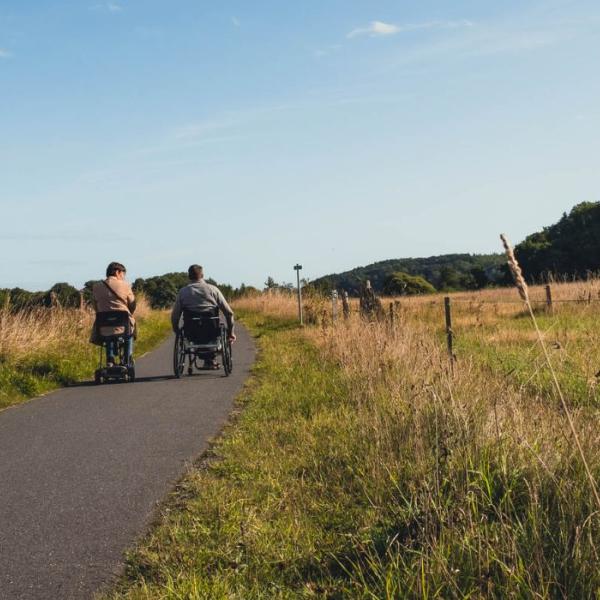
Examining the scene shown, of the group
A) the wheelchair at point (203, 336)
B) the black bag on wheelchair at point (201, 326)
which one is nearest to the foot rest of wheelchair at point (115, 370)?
the wheelchair at point (203, 336)

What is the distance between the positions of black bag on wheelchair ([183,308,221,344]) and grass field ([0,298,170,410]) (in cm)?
213

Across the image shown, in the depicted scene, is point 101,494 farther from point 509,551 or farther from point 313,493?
point 509,551

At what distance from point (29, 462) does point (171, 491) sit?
1.73 meters

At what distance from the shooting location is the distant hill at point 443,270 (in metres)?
71.8

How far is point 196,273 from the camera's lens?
39.9ft

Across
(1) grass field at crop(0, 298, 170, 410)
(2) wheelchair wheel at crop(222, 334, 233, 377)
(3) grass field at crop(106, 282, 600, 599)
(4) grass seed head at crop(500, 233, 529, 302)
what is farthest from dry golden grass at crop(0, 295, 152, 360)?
(4) grass seed head at crop(500, 233, 529, 302)

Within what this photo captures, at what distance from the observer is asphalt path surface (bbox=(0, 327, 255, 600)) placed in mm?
3668

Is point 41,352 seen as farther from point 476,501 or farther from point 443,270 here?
point 443,270

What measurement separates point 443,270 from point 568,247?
18766 millimetres

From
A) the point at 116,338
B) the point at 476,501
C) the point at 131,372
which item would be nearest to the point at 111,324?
→ the point at 116,338

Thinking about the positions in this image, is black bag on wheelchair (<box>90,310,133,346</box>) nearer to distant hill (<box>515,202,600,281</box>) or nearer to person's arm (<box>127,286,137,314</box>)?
person's arm (<box>127,286,137,314</box>)

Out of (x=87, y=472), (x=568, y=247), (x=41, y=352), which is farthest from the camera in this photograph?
(x=568, y=247)

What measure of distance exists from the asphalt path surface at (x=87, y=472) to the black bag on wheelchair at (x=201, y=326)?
157 cm

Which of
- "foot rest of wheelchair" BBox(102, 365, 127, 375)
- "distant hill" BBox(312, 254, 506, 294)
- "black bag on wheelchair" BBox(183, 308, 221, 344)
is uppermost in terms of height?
"distant hill" BBox(312, 254, 506, 294)
